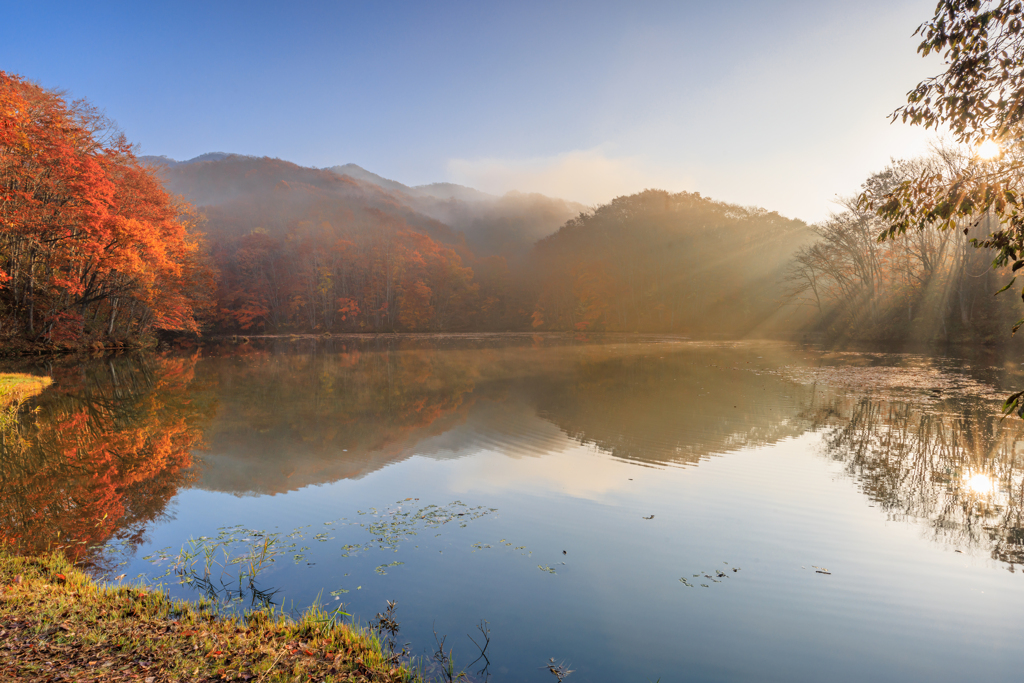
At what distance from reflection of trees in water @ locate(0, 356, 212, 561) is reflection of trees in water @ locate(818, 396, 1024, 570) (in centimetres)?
971

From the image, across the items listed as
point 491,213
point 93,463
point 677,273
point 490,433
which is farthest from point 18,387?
point 491,213

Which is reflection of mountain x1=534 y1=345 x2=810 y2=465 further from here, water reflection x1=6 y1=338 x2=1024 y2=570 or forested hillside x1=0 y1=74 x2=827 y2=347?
forested hillside x1=0 y1=74 x2=827 y2=347

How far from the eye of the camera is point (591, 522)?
21.8 feet

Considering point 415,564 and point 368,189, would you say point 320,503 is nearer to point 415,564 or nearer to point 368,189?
point 415,564

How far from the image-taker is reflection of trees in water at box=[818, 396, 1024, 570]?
20.6 ft

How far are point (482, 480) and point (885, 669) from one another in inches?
225

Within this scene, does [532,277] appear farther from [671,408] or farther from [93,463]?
[93,463]

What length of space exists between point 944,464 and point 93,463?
47.5 ft

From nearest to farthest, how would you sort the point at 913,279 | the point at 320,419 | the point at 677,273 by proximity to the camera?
the point at 320,419 < the point at 913,279 < the point at 677,273

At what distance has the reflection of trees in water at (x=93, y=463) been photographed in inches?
252

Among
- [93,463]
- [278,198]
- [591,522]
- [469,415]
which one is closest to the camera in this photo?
[591,522]

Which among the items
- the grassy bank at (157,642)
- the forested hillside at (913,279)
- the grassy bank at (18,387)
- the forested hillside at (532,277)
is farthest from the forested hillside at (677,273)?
the grassy bank at (157,642)

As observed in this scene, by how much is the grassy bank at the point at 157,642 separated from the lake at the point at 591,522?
21.4 inches

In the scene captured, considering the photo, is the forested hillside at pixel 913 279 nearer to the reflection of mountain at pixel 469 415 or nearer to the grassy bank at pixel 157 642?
the reflection of mountain at pixel 469 415
